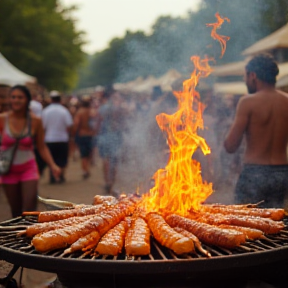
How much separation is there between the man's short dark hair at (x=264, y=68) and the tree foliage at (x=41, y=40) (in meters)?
29.8

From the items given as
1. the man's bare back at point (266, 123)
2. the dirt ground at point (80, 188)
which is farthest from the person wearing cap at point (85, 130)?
the man's bare back at point (266, 123)

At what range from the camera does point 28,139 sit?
20.2ft

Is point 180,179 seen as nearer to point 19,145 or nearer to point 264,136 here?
point 264,136

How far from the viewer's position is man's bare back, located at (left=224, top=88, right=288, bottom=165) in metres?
5.23

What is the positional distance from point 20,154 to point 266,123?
10.1ft

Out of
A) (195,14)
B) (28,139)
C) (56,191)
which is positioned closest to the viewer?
(28,139)

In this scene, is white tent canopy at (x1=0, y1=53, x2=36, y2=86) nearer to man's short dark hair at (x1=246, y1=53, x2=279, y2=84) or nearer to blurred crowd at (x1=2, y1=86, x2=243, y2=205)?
blurred crowd at (x1=2, y1=86, x2=243, y2=205)

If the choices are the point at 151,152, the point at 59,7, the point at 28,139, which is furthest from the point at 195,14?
the point at 59,7

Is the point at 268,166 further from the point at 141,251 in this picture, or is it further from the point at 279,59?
the point at 279,59

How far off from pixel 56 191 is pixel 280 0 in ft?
22.5

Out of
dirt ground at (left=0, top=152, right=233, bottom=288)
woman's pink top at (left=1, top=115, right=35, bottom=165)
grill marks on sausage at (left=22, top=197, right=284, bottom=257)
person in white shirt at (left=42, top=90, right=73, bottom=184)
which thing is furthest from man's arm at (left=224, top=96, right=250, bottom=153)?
person in white shirt at (left=42, top=90, right=73, bottom=184)

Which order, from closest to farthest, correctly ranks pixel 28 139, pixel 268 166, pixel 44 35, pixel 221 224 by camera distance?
1. pixel 221 224
2. pixel 268 166
3. pixel 28 139
4. pixel 44 35

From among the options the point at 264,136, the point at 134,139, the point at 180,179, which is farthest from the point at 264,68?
the point at 134,139

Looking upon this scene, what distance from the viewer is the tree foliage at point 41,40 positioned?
33812 mm
